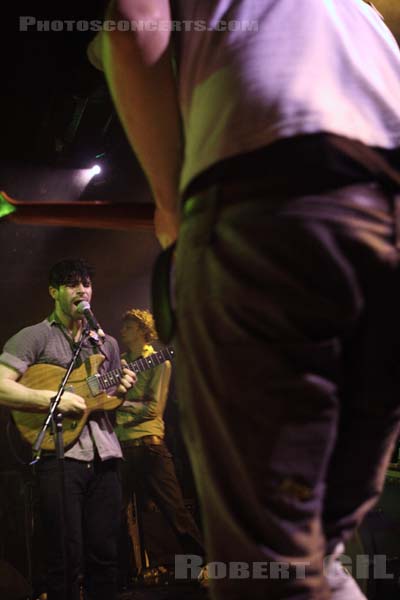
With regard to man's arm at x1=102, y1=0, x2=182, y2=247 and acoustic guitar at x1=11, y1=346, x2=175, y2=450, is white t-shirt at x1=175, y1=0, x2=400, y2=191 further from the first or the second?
acoustic guitar at x1=11, y1=346, x2=175, y2=450

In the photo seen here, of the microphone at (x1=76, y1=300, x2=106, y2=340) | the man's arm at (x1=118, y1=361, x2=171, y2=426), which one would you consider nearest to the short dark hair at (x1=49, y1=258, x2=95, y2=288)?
the microphone at (x1=76, y1=300, x2=106, y2=340)

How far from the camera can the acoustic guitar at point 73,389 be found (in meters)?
4.33

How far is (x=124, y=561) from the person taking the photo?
20.4 feet

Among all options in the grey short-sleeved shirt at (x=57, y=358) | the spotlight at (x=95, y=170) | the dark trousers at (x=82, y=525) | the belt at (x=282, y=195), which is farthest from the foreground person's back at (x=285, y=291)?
the spotlight at (x=95, y=170)

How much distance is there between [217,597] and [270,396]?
29cm

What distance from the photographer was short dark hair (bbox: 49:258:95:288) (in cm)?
475

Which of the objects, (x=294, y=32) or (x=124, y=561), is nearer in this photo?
(x=294, y=32)

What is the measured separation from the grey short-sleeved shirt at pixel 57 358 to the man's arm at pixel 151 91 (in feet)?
11.5

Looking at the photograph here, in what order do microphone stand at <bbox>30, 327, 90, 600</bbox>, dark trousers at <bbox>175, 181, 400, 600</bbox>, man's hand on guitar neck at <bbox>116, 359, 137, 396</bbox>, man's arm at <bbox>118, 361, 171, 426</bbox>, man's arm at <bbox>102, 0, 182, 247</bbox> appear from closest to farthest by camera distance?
dark trousers at <bbox>175, 181, 400, 600</bbox> → man's arm at <bbox>102, 0, 182, 247</bbox> → microphone stand at <bbox>30, 327, 90, 600</bbox> → man's hand on guitar neck at <bbox>116, 359, 137, 396</bbox> → man's arm at <bbox>118, 361, 171, 426</bbox>

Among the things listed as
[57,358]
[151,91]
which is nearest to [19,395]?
[57,358]

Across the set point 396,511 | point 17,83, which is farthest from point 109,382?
point 17,83

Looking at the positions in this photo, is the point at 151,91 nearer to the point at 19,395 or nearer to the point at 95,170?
the point at 19,395

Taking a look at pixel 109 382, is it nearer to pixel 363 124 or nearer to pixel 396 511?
pixel 396 511

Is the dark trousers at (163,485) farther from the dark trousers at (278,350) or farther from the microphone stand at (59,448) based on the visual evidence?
the dark trousers at (278,350)
